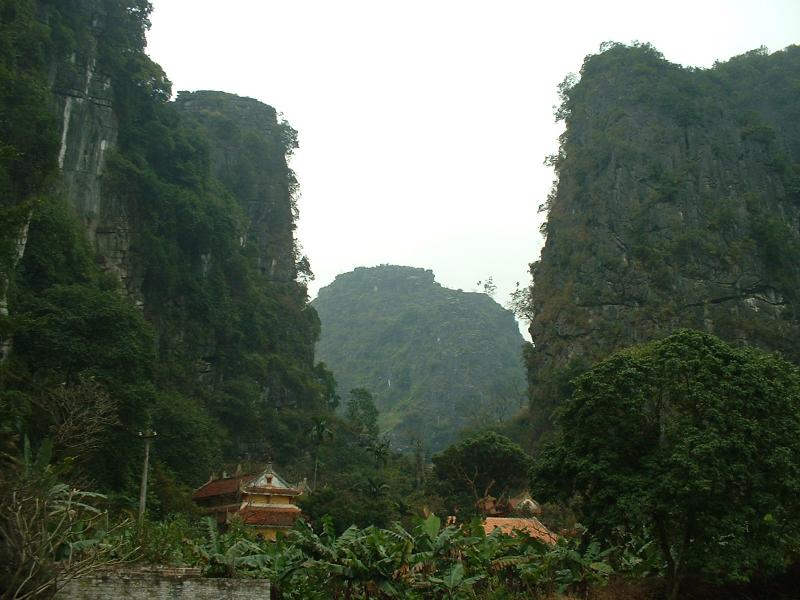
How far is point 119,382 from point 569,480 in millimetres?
17699

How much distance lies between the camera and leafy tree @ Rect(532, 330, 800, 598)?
46.5ft

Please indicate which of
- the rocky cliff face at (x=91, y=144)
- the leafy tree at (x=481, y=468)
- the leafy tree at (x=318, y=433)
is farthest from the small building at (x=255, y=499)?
the rocky cliff face at (x=91, y=144)

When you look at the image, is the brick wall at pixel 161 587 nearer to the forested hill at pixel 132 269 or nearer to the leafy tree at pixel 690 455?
the leafy tree at pixel 690 455

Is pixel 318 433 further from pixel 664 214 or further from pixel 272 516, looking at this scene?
pixel 664 214

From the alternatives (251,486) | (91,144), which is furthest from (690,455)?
(91,144)

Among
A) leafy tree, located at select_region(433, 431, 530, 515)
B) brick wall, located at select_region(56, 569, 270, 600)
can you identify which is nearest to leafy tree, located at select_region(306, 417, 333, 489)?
leafy tree, located at select_region(433, 431, 530, 515)

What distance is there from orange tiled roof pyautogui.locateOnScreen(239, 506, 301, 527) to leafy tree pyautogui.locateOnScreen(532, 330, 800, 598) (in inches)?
664

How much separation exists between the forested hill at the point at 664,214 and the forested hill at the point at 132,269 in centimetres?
1745

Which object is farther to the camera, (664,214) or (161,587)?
(664,214)

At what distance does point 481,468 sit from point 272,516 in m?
10.4

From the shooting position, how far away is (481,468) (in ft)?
124

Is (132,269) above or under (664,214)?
under

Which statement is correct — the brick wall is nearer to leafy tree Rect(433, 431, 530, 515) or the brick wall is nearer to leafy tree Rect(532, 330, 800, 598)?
leafy tree Rect(532, 330, 800, 598)

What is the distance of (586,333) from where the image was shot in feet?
159
